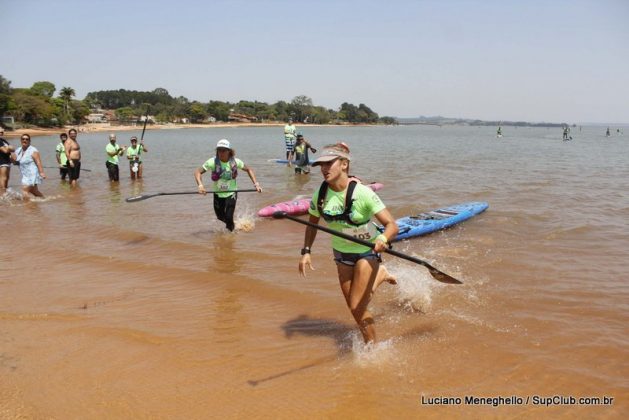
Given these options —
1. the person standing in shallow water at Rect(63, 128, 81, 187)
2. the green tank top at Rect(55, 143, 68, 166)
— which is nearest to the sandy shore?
the green tank top at Rect(55, 143, 68, 166)

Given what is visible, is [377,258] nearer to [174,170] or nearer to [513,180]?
[513,180]

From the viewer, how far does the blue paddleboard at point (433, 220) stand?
8992 mm

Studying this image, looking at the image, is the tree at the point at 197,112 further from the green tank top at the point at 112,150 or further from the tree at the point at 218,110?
the green tank top at the point at 112,150

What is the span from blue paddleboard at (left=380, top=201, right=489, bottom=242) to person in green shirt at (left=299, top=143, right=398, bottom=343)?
4.84 m

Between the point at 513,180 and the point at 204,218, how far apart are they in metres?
12.6

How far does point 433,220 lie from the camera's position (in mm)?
9578

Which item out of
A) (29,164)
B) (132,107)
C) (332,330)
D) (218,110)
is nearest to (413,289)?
(332,330)

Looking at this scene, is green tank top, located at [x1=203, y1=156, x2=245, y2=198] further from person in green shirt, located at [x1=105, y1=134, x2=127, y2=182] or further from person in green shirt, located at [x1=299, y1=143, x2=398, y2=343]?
person in green shirt, located at [x1=105, y1=134, x2=127, y2=182]

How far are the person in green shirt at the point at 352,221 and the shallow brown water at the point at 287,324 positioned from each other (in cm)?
76

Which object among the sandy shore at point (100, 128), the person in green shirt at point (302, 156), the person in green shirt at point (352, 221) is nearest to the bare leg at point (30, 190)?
the person in green shirt at point (302, 156)

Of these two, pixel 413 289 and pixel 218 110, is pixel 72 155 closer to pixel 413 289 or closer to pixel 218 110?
pixel 413 289

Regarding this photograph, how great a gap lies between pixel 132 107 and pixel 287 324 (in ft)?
515

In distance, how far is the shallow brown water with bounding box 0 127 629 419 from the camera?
3693mm

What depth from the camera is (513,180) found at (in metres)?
17.5
